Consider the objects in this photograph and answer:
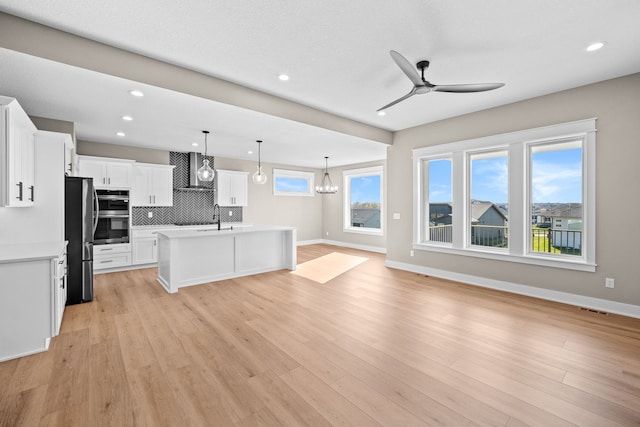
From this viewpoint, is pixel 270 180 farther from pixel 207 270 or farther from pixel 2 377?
pixel 2 377

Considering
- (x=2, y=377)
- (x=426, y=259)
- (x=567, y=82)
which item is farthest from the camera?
(x=426, y=259)

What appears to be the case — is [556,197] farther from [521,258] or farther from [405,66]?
[405,66]

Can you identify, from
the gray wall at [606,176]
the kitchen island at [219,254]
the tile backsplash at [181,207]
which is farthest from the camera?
the tile backsplash at [181,207]

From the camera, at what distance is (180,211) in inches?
277

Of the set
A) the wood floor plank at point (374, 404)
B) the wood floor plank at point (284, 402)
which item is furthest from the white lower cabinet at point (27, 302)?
the wood floor plank at point (374, 404)

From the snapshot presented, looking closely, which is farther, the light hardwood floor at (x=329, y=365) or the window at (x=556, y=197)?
the window at (x=556, y=197)

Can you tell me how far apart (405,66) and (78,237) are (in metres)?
4.54

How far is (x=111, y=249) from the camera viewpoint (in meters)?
5.47

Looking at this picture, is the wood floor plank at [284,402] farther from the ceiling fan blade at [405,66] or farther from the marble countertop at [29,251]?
the ceiling fan blade at [405,66]

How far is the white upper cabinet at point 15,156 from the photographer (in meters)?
2.44

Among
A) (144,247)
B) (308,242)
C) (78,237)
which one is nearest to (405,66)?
(78,237)

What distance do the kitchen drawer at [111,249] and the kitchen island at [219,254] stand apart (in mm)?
1266

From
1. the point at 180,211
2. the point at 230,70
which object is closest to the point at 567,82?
the point at 230,70

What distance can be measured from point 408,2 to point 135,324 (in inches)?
163
